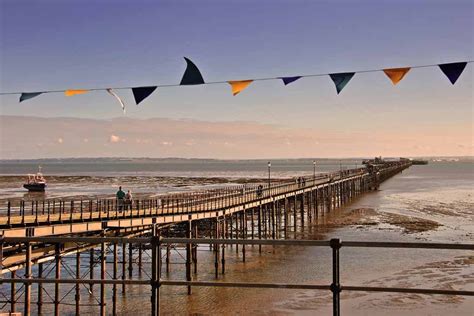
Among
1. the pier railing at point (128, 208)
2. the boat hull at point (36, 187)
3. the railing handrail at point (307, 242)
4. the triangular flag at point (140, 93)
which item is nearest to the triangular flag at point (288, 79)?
the triangular flag at point (140, 93)

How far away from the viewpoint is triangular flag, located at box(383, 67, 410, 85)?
903cm

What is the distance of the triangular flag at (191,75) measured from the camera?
8680mm

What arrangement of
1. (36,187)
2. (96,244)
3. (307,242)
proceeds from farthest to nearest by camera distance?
(36,187), (96,244), (307,242)

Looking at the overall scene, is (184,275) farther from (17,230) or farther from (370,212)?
→ (370,212)

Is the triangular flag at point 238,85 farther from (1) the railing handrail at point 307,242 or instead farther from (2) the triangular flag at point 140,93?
(1) the railing handrail at point 307,242

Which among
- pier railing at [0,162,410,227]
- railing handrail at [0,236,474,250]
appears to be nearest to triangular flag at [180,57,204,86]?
railing handrail at [0,236,474,250]

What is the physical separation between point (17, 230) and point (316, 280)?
12.4m

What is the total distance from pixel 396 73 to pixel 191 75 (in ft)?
11.6

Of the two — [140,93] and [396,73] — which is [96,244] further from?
[396,73]

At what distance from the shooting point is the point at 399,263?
26.1m

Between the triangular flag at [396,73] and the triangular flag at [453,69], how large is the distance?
0.63m

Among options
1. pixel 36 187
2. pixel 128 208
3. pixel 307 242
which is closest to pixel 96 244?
pixel 128 208

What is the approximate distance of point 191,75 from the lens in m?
8.80

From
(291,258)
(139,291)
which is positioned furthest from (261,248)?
(139,291)
